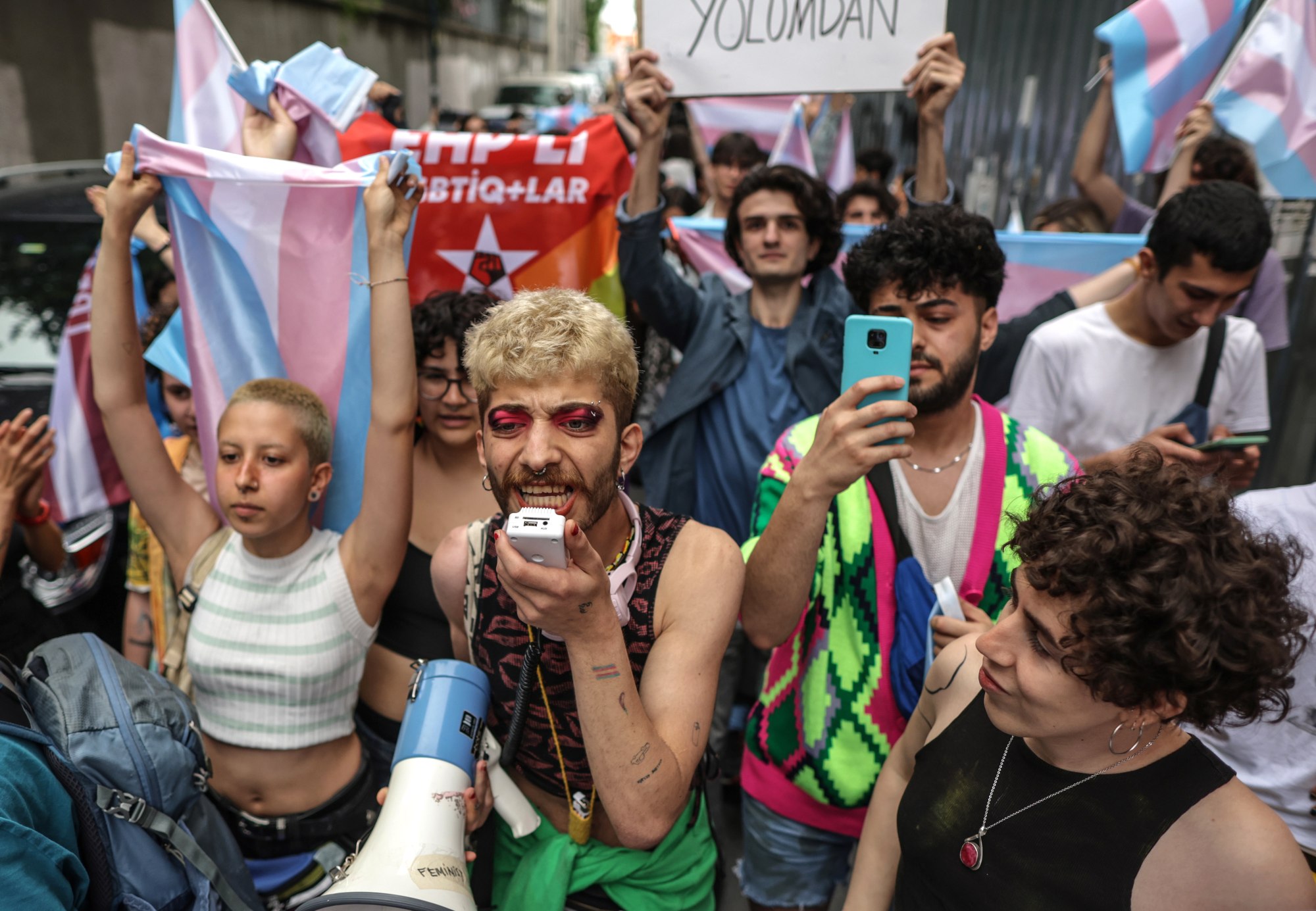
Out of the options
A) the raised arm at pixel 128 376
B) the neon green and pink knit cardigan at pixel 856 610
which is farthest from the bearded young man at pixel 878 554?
the raised arm at pixel 128 376

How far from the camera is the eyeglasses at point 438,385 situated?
2459 mm

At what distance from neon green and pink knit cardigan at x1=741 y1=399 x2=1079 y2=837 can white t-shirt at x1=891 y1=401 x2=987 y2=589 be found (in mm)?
31

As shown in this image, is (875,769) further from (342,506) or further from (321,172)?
(321,172)

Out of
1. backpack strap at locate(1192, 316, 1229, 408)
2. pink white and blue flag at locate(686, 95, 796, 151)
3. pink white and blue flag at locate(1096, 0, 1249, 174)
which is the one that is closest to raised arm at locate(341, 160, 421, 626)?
backpack strap at locate(1192, 316, 1229, 408)

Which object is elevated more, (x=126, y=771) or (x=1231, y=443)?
(x=1231, y=443)

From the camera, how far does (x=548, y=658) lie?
1.62 meters

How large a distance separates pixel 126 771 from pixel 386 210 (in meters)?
1.29

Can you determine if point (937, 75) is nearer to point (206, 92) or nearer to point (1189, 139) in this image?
point (1189, 139)

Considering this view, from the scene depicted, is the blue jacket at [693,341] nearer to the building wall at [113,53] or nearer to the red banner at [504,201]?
the red banner at [504,201]

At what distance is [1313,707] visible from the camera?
5.58 feet

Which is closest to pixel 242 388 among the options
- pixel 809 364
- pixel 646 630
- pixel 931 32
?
pixel 646 630

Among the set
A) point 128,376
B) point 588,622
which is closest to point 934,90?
point 588,622

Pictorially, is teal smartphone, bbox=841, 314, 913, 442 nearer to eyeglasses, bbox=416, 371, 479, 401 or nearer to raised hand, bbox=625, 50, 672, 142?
eyeglasses, bbox=416, 371, 479, 401

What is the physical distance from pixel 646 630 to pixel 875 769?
2.46 ft
